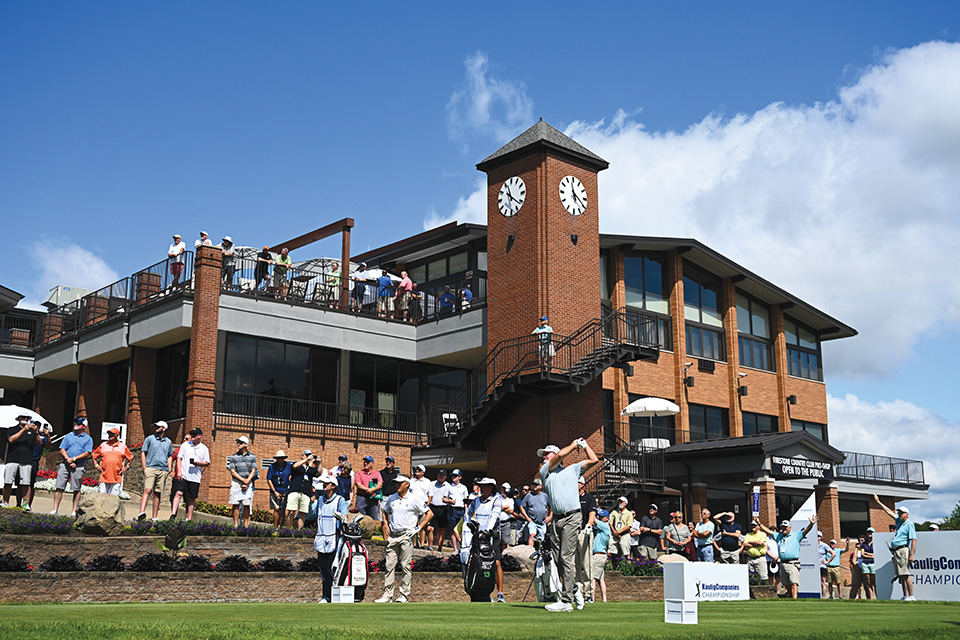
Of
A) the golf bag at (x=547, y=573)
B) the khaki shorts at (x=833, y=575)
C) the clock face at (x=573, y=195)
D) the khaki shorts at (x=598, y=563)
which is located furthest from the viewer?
the clock face at (x=573, y=195)

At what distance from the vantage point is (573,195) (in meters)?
29.3

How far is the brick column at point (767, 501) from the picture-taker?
1159 inches

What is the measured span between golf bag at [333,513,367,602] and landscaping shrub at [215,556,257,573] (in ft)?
8.94

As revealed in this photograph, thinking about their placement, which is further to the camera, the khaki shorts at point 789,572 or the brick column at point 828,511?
the brick column at point 828,511

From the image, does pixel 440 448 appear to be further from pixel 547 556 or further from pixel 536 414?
pixel 547 556

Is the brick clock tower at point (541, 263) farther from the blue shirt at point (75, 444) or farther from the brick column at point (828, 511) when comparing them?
the blue shirt at point (75, 444)

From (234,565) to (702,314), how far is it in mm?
23279

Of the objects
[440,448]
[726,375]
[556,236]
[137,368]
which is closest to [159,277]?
[137,368]

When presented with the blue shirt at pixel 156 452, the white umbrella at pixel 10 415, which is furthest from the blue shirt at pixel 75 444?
the white umbrella at pixel 10 415

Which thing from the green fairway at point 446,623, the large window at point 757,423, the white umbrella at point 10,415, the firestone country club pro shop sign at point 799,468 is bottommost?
the green fairway at point 446,623

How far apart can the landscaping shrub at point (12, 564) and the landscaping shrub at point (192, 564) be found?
2.17m

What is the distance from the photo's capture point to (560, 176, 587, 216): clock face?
29031mm

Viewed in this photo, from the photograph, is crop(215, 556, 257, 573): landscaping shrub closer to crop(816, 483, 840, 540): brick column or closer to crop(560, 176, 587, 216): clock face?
crop(560, 176, 587, 216): clock face

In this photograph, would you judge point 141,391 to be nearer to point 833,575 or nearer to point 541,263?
point 541,263
